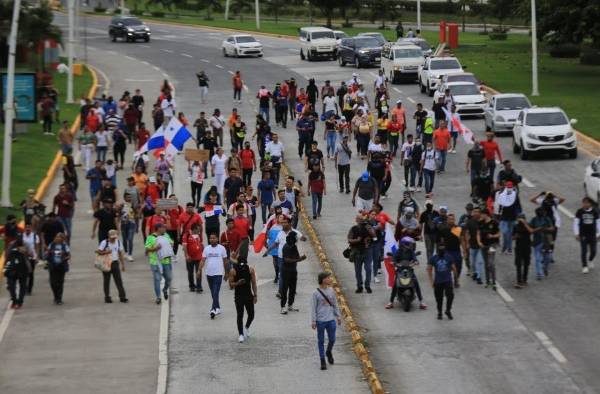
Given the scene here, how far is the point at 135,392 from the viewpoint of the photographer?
20.6m

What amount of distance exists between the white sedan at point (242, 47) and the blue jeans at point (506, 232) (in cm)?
4754

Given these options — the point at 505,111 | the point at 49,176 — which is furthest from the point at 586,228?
the point at 505,111

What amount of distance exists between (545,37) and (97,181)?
1561 inches

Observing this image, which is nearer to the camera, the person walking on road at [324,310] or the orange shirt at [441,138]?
the person walking on road at [324,310]

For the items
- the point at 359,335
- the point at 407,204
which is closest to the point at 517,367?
the point at 359,335

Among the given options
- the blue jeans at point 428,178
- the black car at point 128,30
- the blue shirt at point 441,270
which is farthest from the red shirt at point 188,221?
the black car at point 128,30

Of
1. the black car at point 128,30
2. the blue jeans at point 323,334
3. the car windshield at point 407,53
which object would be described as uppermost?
the black car at point 128,30

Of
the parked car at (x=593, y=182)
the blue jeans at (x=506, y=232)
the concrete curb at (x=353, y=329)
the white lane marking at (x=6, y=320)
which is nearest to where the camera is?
the concrete curb at (x=353, y=329)

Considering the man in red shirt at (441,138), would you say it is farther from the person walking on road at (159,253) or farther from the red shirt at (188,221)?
the person walking on road at (159,253)

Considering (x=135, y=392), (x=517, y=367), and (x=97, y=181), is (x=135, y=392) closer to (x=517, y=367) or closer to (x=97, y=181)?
(x=517, y=367)

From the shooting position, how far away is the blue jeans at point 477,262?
27.0m

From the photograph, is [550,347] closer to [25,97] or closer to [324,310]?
[324,310]

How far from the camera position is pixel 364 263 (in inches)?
1047

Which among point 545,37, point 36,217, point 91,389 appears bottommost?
point 91,389
